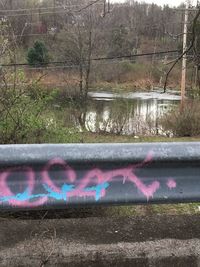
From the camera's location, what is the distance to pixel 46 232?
3072 mm

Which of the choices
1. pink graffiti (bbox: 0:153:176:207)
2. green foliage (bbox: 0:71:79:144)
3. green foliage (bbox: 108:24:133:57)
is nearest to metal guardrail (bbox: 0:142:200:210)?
pink graffiti (bbox: 0:153:176:207)

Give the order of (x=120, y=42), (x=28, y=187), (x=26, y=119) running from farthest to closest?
(x=120, y=42) → (x=26, y=119) → (x=28, y=187)

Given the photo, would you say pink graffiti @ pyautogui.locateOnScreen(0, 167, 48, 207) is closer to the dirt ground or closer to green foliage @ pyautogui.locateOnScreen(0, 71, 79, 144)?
the dirt ground

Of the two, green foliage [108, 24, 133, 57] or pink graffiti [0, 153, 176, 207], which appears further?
green foliage [108, 24, 133, 57]

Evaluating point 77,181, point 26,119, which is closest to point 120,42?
point 26,119

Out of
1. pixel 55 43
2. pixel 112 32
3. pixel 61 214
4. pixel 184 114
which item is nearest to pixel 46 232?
pixel 61 214

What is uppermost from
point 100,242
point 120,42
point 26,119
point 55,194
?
point 55,194

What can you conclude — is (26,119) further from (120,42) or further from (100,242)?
(120,42)

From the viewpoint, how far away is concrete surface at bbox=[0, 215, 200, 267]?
2803 mm

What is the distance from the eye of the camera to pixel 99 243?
2.95 m

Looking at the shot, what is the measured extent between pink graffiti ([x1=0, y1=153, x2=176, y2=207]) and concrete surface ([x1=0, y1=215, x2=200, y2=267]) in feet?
0.91

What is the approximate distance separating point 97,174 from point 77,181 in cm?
13

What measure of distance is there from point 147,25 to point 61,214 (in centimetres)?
7103

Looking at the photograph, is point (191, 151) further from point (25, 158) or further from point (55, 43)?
point (55, 43)
